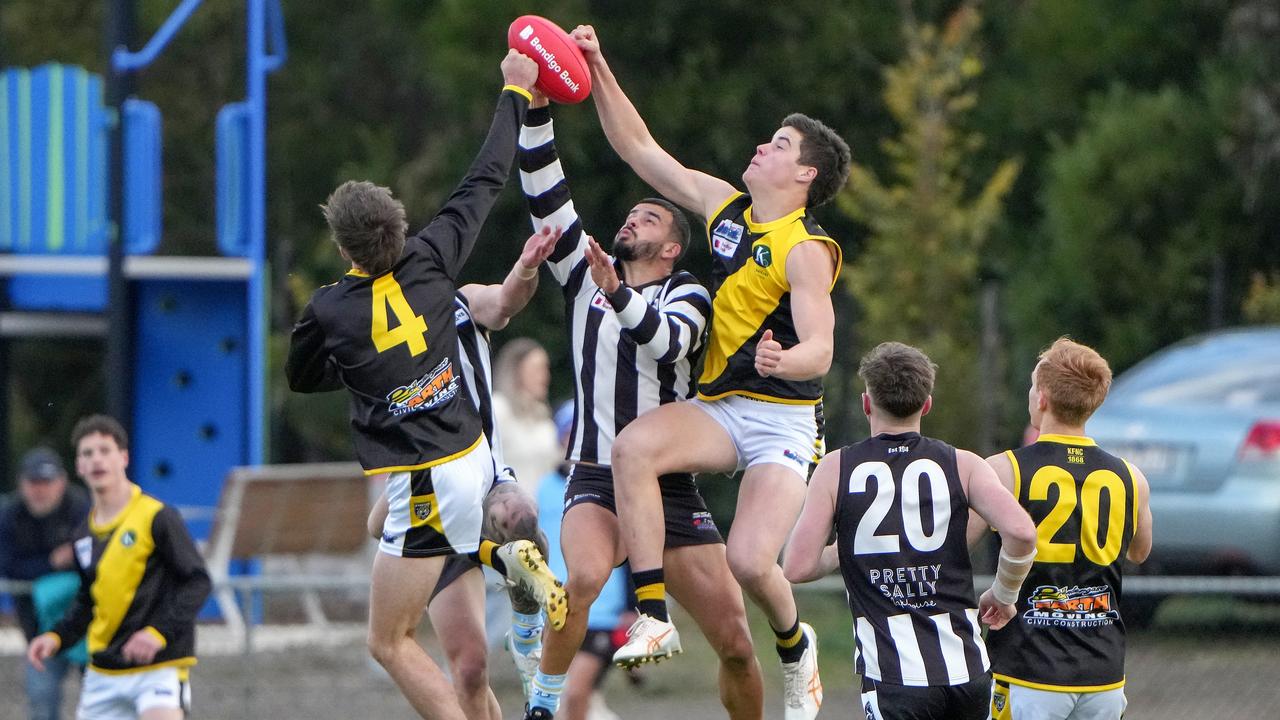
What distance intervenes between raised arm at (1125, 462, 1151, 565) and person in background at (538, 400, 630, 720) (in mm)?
3102

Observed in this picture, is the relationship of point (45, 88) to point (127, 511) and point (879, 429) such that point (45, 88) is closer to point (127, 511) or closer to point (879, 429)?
point (127, 511)

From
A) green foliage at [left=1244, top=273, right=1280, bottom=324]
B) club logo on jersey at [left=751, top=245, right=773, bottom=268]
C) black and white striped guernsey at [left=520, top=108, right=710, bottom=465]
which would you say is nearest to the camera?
club logo on jersey at [left=751, top=245, right=773, bottom=268]

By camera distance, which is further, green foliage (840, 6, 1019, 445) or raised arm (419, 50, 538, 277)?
green foliage (840, 6, 1019, 445)

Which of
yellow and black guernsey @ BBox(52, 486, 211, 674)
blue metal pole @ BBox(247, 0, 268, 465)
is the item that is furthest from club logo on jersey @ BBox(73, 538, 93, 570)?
blue metal pole @ BBox(247, 0, 268, 465)

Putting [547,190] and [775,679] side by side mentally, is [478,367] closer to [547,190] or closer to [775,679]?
[547,190]

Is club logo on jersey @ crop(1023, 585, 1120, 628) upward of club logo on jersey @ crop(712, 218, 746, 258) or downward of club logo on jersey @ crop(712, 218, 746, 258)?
downward

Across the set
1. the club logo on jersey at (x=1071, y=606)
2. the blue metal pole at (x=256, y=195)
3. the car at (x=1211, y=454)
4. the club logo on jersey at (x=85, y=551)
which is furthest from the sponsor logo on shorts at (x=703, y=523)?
the blue metal pole at (x=256, y=195)

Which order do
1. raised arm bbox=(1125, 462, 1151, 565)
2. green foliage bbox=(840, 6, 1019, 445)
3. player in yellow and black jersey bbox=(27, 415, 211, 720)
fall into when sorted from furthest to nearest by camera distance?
1. green foliage bbox=(840, 6, 1019, 445)
2. player in yellow and black jersey bbox=(27, 415, 211, 720)
3. raised arm bbox=(1125, 462, 1151, 565)

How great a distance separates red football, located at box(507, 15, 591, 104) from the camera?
19.9 ft

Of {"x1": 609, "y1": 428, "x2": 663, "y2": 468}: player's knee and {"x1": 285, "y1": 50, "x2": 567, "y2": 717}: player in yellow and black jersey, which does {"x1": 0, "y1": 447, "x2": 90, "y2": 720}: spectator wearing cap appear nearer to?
{"x1": 285, "y1": 50, "x2": 567, "y2": 717}: player in yellow and black jersey

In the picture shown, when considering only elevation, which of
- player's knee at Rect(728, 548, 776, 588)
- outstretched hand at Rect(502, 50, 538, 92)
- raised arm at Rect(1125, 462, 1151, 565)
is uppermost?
outstretched hand at Rect(502, 50, 538, 92)

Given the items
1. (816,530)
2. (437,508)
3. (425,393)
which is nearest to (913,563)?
(816,530)

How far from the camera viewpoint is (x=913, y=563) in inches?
207

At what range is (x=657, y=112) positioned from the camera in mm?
18234
